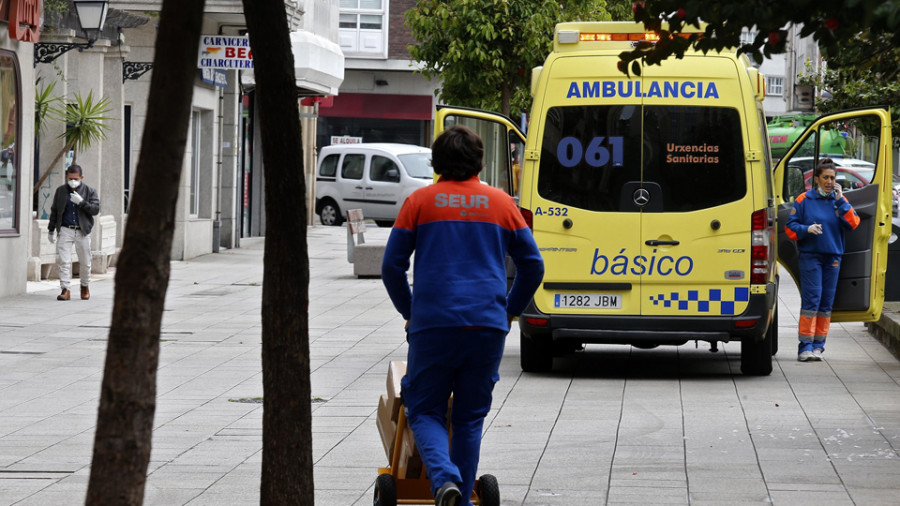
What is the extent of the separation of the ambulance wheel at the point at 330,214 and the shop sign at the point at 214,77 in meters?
11.8

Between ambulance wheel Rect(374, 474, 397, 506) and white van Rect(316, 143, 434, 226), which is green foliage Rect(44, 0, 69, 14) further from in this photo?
white van Rect(316, 143, 434, 226)

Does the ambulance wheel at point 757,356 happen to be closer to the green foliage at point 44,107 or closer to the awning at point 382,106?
the green foliage at point 44,107

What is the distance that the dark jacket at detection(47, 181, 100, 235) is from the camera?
1655cm

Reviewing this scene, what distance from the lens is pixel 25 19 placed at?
651 inches

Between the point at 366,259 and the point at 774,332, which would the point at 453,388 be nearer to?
the point at 774,332

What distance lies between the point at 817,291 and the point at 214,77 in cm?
1461

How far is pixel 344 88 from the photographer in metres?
51.8

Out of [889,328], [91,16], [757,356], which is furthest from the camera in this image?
[91,16]

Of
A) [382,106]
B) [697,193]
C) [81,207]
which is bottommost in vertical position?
[81,207]

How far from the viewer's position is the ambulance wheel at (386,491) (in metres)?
5.61

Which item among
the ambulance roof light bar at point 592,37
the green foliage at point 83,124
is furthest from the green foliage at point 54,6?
the ambulance roof light bar at point 592,37

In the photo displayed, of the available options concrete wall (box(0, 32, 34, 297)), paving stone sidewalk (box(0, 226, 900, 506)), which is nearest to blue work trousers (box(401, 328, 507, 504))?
paving stone sidewalk (box(0, 226, 900, 506))

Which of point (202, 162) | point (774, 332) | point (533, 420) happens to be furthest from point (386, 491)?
point (202, 162)

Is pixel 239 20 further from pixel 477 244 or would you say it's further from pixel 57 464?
pixel 477 244
